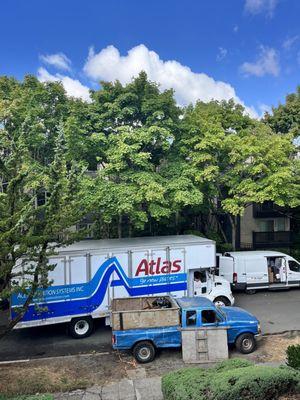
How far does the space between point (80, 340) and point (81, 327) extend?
19.2 inches

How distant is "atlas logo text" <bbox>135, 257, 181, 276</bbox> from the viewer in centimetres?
1422

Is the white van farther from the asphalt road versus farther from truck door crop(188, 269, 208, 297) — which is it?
truck door crop(188, 269, 208, 297)

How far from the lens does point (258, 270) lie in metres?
18.5

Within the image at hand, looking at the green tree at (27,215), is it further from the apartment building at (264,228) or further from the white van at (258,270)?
the apartment building at (264,228)

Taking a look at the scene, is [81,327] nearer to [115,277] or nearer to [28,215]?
[115,277]

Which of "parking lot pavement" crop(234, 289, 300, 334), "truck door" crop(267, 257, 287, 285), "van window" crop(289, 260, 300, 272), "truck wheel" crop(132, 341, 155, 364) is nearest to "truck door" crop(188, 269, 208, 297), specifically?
"parking lot pavement" crop(234, 289, 300, 334)

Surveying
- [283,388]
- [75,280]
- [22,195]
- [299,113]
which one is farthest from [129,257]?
[299,113]

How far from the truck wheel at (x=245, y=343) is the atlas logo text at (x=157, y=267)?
13.0 feet

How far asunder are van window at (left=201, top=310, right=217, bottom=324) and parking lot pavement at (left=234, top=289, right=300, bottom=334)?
3.29 metres

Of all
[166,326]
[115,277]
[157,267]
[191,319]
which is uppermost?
[157,267]

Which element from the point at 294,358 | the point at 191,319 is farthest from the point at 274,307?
the point at 294,358

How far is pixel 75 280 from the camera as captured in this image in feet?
43.2

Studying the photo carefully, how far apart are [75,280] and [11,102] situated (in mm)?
9704

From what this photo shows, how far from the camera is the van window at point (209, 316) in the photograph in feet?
37.2
